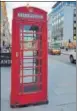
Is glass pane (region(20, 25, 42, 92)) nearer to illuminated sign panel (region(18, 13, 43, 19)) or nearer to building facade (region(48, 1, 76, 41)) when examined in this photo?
illuminated sign panel (region(18, 13, 43, 19))

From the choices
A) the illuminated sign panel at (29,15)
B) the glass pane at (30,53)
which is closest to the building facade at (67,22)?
the glass pane at (30,53)

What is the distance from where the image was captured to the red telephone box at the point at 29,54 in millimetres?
5371

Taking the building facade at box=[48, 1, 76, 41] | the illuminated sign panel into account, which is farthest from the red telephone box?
the building facade at box=[48, 1, 76, 41]

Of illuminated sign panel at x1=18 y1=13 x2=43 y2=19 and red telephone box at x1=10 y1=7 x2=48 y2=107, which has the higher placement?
illuminated sign panel at x1=18 y1=13 x2=43 y2=19

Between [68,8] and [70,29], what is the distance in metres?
9.01

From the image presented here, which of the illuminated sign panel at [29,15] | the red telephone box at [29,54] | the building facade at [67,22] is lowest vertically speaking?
the red telephone box at [29,54]

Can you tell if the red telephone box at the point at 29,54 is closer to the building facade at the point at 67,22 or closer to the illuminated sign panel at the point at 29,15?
the illuminated sign panel at the point at 29,15

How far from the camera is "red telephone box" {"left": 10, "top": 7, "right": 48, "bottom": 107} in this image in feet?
17.6

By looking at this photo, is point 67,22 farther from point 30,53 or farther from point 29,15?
point 29,15

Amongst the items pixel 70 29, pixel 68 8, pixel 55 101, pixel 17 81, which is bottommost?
pixel 55 101

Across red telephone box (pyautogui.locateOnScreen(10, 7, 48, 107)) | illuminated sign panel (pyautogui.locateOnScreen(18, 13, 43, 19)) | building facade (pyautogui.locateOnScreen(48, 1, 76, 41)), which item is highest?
building facade (pyautogui.locateOnScreen(48, 1, 76, 41))

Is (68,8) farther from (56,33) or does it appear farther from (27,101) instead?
(27,101)

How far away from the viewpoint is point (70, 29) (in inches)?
3627

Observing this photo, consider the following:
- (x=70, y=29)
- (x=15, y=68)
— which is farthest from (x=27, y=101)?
(x=70, y=29)
